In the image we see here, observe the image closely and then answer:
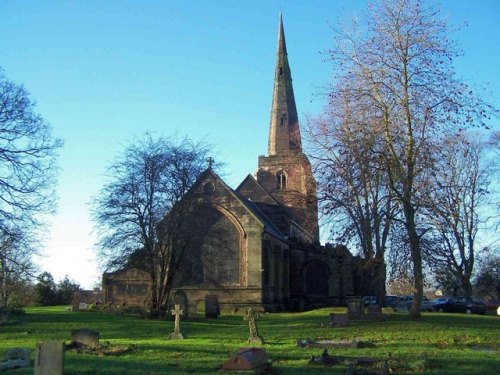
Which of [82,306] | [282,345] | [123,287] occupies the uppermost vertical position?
[123,287]

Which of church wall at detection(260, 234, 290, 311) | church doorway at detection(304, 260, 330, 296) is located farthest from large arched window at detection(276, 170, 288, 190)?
church wall at detection(260, 234, 290, 311)

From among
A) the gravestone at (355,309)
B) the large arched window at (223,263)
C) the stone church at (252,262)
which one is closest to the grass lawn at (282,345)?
the gravestone at (355,309)

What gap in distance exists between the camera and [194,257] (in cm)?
3306

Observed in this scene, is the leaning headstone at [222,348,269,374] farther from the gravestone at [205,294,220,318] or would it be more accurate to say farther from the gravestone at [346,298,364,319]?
the gravestone at [205,294,220,318]

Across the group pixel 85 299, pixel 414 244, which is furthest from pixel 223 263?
pixel 414 244

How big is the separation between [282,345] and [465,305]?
91.6ft

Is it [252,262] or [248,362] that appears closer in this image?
[248,362]

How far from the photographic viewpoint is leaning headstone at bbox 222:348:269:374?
1077 cm

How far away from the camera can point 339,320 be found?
23078 mm

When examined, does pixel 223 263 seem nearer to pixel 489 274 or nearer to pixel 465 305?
pixel 465 305

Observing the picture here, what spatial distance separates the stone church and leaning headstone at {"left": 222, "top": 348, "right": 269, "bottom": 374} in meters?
19.8

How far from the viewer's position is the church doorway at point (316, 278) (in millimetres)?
48688

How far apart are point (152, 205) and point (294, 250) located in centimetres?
2153

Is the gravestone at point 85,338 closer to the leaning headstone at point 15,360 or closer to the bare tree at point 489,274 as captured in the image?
the leaning headstone at point 15,360
